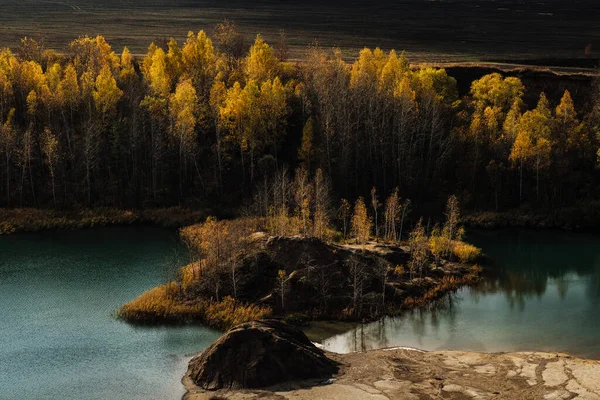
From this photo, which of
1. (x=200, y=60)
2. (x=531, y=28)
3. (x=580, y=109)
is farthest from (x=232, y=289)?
(x=531, y=28)

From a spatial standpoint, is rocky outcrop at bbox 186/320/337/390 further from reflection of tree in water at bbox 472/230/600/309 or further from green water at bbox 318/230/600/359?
reflection of tree in water at bbox 472/230/600/309

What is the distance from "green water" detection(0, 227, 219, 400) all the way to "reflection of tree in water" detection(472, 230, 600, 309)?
24556 millimetres

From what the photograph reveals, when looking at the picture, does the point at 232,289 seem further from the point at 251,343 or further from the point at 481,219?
the point at 481,219

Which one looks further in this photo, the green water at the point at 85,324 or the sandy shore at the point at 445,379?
the green water at the point at 85,324

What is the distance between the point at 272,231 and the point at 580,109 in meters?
44.7

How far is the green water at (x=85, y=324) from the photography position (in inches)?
1601

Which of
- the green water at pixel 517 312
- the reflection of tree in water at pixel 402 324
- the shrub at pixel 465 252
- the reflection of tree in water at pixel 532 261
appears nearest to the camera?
the green water at pixel 517 312

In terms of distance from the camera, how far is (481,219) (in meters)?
72.2

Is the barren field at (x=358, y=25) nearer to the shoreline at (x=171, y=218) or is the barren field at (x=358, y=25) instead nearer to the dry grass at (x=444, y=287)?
the shoreline at (x=171, y=218)

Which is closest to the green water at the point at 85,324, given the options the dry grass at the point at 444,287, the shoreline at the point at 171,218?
the shoreline at the point at 171,218

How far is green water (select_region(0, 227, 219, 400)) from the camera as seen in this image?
40656mm

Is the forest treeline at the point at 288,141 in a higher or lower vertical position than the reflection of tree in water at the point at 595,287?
higher

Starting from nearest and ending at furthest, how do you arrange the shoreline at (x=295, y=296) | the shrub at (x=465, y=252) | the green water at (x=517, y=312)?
1. the green water at (x=517, y=312)
2. the shoreline at (x=295, y=296)
3. the shrub at (x=465, y=252)

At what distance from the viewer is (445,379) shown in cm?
3919
